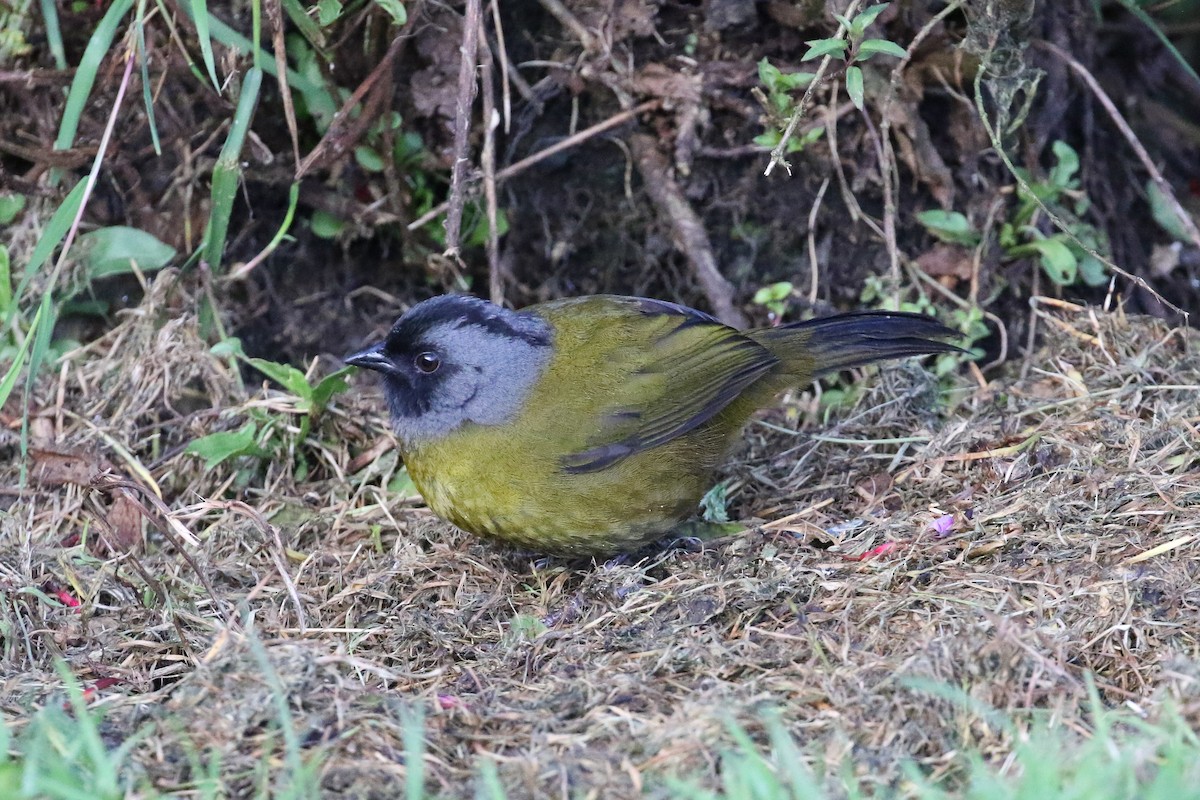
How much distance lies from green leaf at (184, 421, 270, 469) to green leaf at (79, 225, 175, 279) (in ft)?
2.98

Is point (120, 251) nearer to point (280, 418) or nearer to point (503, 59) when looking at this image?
point (280, 418)

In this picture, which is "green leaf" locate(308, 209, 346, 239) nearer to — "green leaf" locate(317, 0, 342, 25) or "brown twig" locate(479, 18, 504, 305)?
"brown twig" locate(479, 18, 504, 305)

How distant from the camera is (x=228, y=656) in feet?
9.91

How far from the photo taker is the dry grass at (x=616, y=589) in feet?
9.27

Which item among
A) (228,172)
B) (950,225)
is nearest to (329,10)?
(228,172)

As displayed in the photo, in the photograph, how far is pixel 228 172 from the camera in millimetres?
4559

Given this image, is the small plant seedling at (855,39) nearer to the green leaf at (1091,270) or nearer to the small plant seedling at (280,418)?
the green leaf at (1091,270)

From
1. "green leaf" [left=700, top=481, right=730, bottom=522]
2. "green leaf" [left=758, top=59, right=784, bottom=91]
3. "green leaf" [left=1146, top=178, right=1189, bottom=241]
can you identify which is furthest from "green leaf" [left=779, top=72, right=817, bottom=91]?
"green leaf" [left=1146, top=178, right=1189, bottom=241]

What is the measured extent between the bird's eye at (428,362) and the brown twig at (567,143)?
1.03 meters

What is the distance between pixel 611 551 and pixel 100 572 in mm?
1614

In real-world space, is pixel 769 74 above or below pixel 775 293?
above

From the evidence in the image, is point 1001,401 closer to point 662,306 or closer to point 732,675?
point 662,306

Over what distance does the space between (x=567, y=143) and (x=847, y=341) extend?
1.49 metres

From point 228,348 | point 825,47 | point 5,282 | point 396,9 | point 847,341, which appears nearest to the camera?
point 825,47
